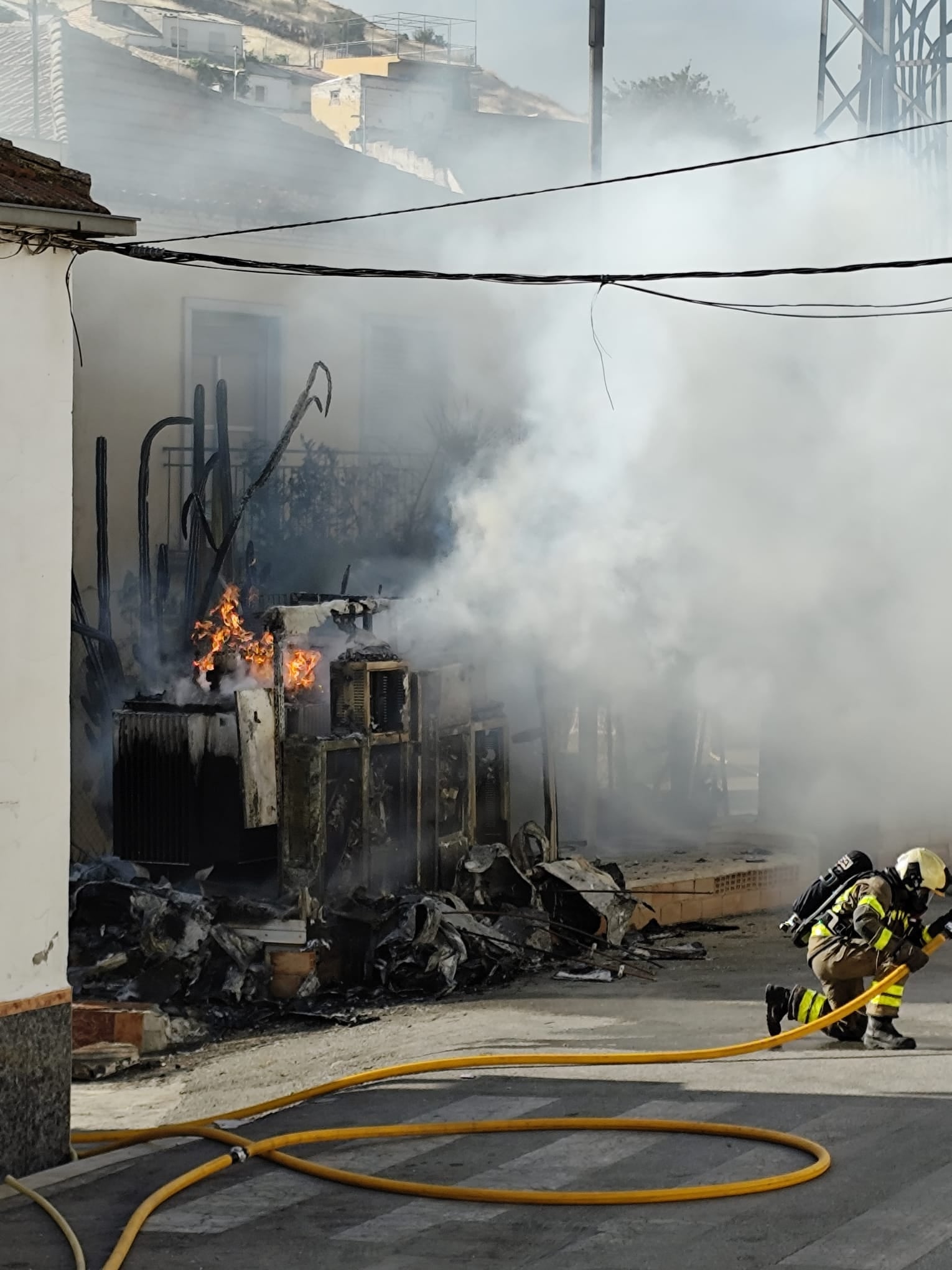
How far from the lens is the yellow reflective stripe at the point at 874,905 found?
9938mm

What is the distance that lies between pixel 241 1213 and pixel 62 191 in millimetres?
4415

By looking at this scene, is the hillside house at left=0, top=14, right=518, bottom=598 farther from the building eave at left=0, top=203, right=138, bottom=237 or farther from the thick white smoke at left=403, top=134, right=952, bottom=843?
the building eave at left=0, top=203, right=138, bottom=237

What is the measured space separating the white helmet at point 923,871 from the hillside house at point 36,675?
4754 mm

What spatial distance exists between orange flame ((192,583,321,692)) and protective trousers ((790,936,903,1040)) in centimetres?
411

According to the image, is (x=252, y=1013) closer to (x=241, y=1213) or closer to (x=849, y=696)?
(x=241, y=1213)

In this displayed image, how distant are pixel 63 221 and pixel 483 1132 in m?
4.49

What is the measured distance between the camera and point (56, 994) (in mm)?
7762

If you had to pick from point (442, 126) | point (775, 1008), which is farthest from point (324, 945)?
point (442, 126)

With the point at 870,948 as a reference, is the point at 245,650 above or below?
above

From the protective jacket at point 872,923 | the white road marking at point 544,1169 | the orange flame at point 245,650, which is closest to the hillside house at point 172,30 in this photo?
the orange flame at point 245,650

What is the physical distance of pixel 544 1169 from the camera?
7645 mm

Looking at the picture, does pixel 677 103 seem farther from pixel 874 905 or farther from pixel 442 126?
pixel 874 905

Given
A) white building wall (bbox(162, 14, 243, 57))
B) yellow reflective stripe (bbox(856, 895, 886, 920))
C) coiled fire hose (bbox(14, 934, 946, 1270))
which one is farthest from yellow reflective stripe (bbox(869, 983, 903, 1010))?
white building wall (bbox(162, 14, 243, 57))

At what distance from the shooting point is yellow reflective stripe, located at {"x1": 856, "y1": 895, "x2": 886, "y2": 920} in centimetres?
994
